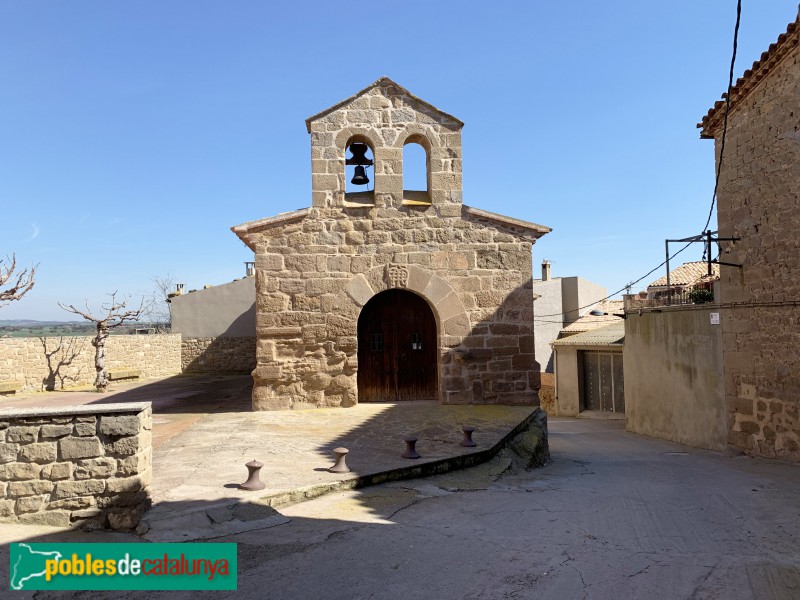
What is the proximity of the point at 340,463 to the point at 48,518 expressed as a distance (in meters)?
2.46

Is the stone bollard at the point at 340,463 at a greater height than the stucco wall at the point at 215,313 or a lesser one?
lesser

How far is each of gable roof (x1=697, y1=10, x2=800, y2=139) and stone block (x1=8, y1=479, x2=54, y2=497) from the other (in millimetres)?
9910

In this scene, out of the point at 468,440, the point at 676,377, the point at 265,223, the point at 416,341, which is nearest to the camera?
the point at 468,440

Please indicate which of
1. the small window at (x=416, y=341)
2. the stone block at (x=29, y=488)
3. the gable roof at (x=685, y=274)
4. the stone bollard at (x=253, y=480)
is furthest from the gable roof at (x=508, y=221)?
the gable roof at (x=685, y=274)

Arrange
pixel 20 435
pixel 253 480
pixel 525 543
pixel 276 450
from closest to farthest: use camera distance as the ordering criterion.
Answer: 1. pixel 525 543
2. pixel 20 435
3. pixel 253 480
4. pixel 276 450

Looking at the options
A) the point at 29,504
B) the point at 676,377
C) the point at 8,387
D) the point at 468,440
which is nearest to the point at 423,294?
the point at 468,440

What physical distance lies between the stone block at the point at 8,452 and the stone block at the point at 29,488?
176 mm

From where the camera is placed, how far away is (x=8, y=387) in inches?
577

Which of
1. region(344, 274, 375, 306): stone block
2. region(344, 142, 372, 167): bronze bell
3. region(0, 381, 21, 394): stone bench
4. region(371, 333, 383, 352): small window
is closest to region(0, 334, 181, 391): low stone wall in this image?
region(0, 381, 21, 394): stone bench

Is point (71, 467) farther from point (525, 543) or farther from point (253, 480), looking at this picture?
point (525, 543)

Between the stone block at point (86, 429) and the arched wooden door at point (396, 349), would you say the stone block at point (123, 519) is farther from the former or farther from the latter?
the arched wooden door at point (396, 349)

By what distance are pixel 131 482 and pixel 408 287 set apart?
19.5ft

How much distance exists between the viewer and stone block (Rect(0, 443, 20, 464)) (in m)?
4.14

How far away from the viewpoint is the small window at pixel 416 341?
10.1 meters
